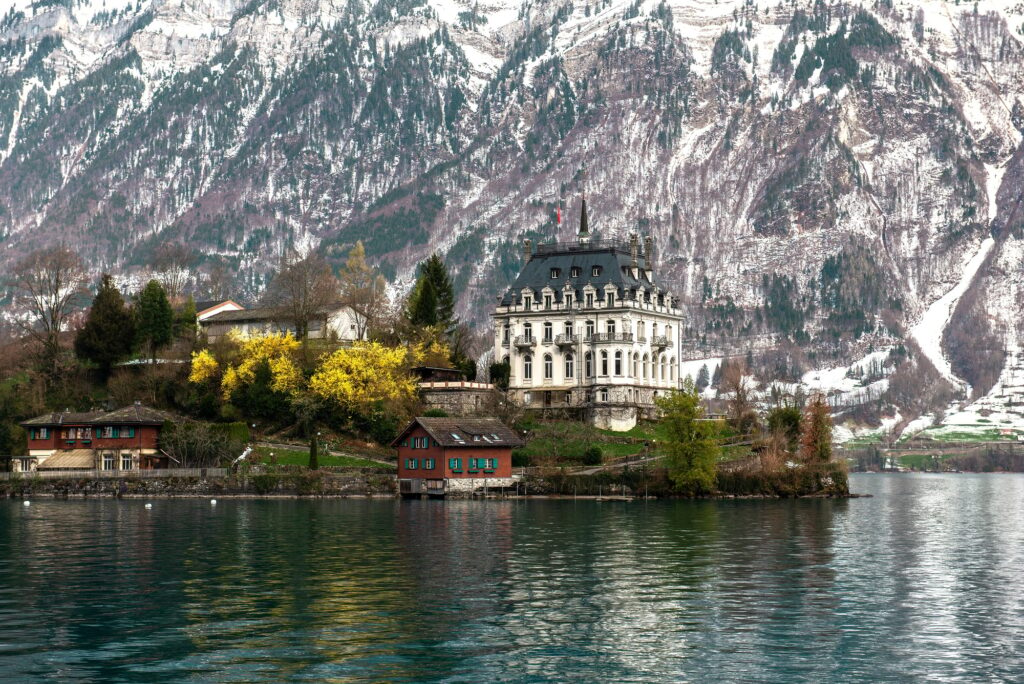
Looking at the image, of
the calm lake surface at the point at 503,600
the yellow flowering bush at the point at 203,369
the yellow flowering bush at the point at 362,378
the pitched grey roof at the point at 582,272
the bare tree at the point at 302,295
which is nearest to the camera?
the calm lake surface at the point at 503,600

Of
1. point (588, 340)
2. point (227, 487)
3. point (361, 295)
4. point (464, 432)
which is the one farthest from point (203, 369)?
point (588, 340)

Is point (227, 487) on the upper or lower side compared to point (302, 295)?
lower

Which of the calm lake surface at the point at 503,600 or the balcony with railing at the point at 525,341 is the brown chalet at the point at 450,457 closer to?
the calm lake surface at the point at 503,600

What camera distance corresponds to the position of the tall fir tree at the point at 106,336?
150 meters

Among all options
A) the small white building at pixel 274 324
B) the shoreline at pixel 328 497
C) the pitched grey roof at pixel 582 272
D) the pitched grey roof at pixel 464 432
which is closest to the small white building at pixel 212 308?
the small white building at pixel 274 324

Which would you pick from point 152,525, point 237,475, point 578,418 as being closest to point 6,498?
point 237,475

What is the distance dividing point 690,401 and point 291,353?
41343mm

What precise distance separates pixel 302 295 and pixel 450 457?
36.8m

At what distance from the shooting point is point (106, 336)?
150 meters

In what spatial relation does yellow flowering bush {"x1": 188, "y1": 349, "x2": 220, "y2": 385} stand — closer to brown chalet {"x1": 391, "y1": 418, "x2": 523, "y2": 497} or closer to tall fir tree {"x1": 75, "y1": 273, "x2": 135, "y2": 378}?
tall fir tree {"x1": 75, "y1": 273, "x2": 135, "y2": 378}

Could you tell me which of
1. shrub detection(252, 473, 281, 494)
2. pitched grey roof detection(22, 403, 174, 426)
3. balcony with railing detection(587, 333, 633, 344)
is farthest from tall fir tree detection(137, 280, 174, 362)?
balcony with railing detection(587, 333, 633, 344)

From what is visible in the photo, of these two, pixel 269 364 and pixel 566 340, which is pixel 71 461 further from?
pixel 566 340

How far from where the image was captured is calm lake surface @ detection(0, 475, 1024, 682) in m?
45.5

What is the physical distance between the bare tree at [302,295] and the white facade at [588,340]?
57.9ft
